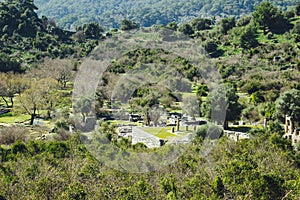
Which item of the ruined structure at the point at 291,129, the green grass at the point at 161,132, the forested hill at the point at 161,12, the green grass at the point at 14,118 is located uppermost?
the forested hill at the point at 161,12

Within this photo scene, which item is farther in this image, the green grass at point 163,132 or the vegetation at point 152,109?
the green grass at point 163,132

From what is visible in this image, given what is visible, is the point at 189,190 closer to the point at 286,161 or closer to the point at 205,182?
the point at 205,182

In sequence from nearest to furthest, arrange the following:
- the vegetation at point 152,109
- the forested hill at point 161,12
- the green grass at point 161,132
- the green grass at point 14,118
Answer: the vegetation at point 152,109 → the green grass at point 161,132 → the green grass at point 14,118 → the forested hill at point 161,12

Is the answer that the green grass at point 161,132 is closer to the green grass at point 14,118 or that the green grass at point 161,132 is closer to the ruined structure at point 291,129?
the ruined structure at point 291,129

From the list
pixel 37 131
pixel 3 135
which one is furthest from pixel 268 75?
pixel 3 135

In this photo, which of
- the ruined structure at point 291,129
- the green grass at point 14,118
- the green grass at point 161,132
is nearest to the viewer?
the green grass at point 161,132

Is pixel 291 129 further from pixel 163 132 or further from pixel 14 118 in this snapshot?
pixel 14 118

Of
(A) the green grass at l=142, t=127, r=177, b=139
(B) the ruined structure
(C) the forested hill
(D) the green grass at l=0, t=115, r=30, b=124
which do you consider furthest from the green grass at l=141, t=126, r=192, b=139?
(C) the forested hill

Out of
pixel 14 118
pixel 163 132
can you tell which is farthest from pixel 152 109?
pixel 14 118

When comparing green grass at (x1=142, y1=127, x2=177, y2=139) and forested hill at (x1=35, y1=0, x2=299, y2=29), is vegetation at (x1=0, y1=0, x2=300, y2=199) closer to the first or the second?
green grass at (x1=142, y1=127, x2=177, y2=139)

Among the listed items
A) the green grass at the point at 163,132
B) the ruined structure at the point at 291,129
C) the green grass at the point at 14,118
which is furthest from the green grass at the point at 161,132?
the green grass at the point at 14,118
